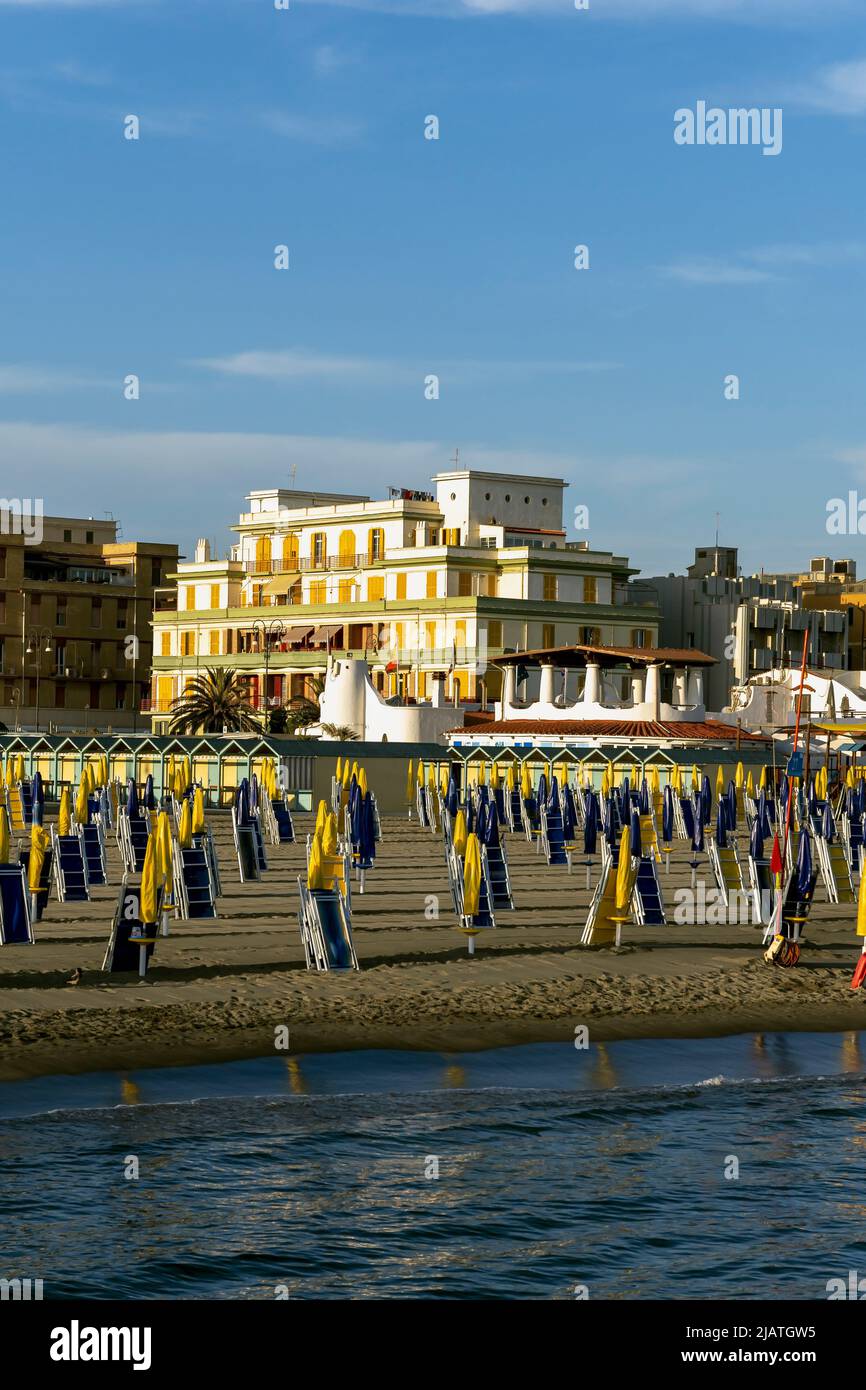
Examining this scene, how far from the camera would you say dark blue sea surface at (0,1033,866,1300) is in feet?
44.9

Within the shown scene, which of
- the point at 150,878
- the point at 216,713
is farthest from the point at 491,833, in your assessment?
the point at 216,713

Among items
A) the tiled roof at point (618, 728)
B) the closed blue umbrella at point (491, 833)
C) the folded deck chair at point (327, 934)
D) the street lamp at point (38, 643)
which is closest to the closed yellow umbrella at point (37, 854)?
the folded deck chair at point (327, 934)

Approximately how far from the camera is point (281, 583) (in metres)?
102

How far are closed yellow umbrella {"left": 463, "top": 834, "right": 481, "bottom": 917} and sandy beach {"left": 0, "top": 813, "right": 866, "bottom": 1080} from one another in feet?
2.02

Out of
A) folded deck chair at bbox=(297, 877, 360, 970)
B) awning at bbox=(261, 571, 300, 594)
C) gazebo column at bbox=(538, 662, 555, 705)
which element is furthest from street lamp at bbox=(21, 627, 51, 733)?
folded deck chair at bbox=(297, 877, 360, 970)

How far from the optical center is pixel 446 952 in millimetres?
24125

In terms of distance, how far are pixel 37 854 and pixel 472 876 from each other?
5111mm

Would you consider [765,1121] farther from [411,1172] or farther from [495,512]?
[495,512]

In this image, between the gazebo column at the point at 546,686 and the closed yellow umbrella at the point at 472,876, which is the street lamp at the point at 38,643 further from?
the closed yellow umbrella at the point at 472,876

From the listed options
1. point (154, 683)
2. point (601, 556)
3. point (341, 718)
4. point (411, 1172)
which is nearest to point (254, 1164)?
point (411, 1172)

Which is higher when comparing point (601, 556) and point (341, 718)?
point (601, 556)

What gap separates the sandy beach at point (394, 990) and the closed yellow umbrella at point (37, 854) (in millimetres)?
775
